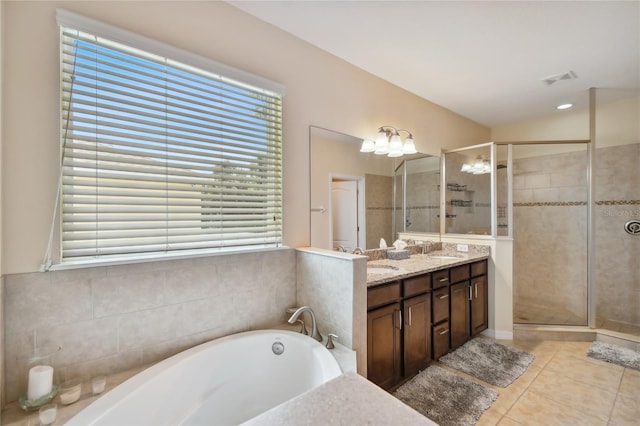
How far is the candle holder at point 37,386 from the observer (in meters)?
1.12

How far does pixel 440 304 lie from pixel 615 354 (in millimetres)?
1739

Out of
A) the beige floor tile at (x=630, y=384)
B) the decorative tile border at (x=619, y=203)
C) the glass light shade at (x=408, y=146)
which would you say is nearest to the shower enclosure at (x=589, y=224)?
the decorative tile border at (x=619, y=203)

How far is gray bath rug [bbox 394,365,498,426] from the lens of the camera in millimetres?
1734

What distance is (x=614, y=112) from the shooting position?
3.14m

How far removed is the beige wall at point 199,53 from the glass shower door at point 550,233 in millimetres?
1809

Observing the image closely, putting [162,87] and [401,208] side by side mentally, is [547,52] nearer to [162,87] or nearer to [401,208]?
[401,208]

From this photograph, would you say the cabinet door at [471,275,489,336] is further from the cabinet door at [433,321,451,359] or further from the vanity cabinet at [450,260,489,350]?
the cabinet door at [433,321,451,359]

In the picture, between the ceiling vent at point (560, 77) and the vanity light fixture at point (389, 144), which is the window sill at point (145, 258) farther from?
the ceiling vent at point (560, 77)

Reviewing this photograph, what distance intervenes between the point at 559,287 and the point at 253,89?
13.6 ft

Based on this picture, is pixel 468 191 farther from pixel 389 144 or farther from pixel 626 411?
pixel 626 411

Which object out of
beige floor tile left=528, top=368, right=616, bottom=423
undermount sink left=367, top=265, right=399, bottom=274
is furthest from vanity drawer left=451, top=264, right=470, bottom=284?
beige floor tile left=528, top=368, right=616, bottom=423

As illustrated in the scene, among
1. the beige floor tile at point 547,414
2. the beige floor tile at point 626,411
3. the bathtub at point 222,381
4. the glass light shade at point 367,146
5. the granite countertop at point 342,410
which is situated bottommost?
the beige floor tile at point 547,414

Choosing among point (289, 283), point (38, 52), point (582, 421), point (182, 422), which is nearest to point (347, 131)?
point (289, 283)

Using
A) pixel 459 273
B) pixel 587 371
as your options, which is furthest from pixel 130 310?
pixel 587 371
